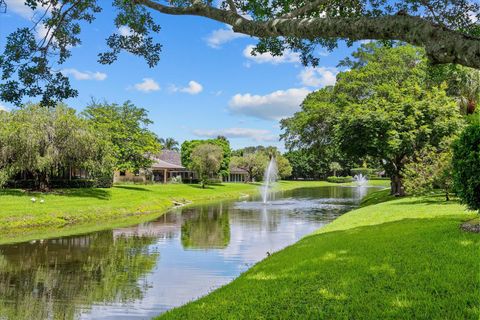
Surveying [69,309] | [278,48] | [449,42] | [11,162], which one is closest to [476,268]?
[449,42]

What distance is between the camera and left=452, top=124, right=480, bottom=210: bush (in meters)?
12.0

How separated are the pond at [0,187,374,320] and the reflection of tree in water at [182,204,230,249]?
57mm

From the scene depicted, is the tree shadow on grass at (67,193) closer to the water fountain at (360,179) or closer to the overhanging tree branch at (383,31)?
the overhanging tree branch at (383,31)

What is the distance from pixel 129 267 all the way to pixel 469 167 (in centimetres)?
1213

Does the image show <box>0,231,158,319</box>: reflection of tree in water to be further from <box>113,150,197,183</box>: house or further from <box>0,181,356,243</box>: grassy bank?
<box>113,150,197,183</box>: house

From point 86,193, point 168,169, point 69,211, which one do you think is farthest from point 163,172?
point 69,211

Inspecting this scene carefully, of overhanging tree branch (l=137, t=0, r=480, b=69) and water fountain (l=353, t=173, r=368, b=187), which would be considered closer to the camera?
overhanging tree branch (l=137, t=0, r=480, b=69)

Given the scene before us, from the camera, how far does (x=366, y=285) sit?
25.2 ft

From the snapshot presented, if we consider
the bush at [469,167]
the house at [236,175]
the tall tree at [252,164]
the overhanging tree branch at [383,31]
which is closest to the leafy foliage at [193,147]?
the tall tree at [252,164]

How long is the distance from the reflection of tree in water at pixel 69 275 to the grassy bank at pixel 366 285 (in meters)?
4.69

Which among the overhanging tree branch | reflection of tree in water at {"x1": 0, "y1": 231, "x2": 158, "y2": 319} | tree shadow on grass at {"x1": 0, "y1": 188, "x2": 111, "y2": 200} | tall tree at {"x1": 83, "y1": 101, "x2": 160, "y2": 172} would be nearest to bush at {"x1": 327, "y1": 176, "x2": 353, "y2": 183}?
tall tree at {"x1": 83, "y1": 101, "x2": 160, "y2": 172}

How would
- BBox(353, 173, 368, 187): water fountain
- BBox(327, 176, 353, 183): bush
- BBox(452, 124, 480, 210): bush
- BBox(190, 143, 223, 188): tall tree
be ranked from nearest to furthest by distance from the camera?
BBox(452, 124, 480, 210): bush < BBox(190, 143, 223, 188): tall tree < BBox(353, 173, 368, 187): water fountain < BBox(327, 176, 353, 183): bush

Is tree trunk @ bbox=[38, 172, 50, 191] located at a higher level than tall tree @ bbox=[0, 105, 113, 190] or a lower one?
lower

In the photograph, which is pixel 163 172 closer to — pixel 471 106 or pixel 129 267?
pixel 471 106
